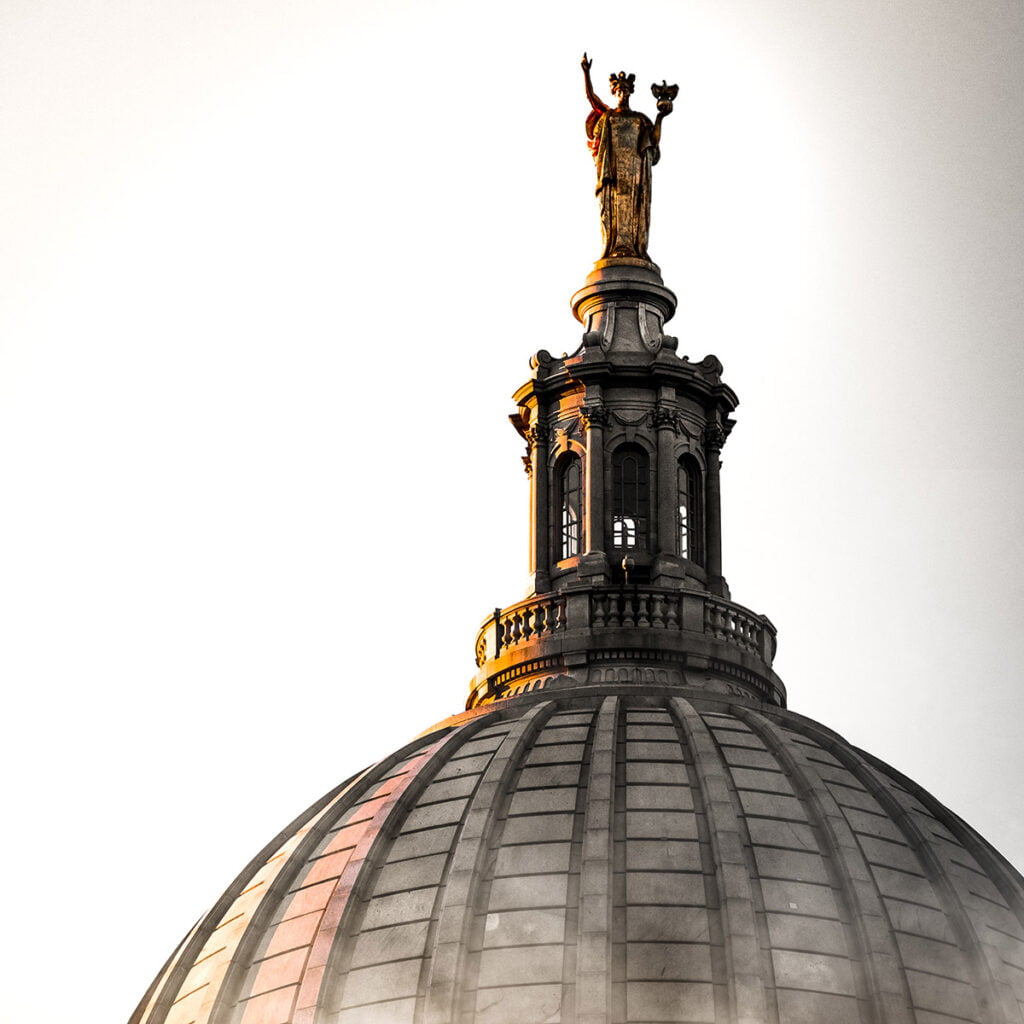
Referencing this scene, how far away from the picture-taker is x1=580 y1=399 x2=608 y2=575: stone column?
3686 inches

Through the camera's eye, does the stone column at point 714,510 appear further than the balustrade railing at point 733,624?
Yes

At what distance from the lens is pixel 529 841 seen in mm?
83000

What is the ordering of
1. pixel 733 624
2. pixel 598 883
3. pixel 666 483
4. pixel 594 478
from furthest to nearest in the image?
pixel 666 483
pixel 594 478
pixel 733 624
pixel 598 883

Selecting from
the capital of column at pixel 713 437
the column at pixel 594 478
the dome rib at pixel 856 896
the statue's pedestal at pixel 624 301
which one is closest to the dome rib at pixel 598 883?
the dome rib at pixel 856 896

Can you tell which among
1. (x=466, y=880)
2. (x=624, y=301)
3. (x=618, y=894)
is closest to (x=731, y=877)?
(x=618, y=894)

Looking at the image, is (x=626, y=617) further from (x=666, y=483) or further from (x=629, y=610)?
(x=666, y=483)

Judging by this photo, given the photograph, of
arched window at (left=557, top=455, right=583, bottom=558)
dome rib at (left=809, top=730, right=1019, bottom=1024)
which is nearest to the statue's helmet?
arched window at (left=557, top=455, right=583, bottom=558)

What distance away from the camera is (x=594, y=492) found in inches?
3752

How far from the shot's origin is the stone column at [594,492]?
3686 inches

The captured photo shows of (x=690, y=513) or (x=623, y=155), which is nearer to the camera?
(x=690, y=513)

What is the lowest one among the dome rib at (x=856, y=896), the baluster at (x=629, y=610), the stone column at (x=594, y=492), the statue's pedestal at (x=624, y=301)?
the dome rib at (x=856, y=896)

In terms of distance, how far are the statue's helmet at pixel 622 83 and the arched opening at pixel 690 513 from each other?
36.9 ft

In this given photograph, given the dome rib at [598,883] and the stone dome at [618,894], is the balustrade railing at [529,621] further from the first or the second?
the dome rib at [598,883]

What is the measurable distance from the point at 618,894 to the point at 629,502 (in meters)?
17.2
